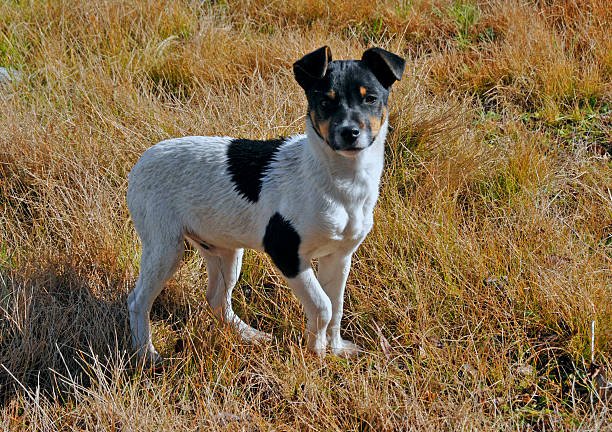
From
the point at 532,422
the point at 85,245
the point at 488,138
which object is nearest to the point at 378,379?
the point at 532,422

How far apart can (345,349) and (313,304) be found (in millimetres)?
473

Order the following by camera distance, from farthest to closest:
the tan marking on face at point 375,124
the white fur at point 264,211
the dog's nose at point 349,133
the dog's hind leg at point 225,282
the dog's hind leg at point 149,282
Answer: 1. the dog's hind leg at point 225,282
2. the dog's hind leg at point 149,282
3. the white fur at point 264,211
4. the tan marking on face at point 375,124
5. the dog's nose at point 349,133

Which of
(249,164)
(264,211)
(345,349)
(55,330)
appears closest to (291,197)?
(264,211)

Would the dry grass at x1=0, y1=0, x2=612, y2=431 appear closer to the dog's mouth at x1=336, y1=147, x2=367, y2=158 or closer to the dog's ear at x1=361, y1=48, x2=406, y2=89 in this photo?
the dog's mouth at x1=336, y1=147, x2=367, y2=158

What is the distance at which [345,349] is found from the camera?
374cm

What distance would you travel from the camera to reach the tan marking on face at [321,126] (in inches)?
121

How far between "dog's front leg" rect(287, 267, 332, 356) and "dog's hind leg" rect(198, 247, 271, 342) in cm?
32

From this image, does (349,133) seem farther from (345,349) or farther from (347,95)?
(345,349)

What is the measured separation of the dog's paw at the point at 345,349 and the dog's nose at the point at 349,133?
1164 mm

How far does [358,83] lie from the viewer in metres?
3.10

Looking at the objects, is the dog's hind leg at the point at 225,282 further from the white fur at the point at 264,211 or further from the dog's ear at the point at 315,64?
the dog's ear at the point at 315,64

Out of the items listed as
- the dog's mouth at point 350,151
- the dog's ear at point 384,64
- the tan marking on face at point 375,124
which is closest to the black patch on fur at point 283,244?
the dog's mouth at point 350,151

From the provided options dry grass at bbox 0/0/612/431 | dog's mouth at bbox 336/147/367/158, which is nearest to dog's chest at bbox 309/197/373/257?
dog's mouth at bbox 336/147/367/158

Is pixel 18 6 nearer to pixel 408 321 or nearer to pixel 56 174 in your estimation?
pixel 56 174
